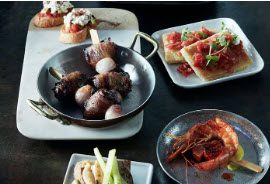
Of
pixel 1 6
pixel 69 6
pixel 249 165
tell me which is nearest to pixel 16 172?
pixel 249 165

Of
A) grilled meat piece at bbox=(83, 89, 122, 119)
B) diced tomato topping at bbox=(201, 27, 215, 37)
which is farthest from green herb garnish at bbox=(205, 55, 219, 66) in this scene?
grilled meat piece at bbox=(83, 89, 122, 119)

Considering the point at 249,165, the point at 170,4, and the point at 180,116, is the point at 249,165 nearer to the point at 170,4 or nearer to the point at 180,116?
the point at 180,116

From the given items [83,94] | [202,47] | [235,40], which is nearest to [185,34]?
[202,47]

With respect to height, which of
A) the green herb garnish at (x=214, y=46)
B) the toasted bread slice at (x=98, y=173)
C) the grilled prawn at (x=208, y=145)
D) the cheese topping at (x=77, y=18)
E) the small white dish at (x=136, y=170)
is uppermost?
the cheese topping at (x=77, y=18)

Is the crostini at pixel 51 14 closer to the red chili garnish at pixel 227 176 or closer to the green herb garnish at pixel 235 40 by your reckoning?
the green herb garnish at pixel 235 40

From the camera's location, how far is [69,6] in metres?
2.52

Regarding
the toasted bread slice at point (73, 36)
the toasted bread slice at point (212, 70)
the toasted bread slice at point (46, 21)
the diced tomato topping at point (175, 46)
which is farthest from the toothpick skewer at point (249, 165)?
the toasted bread slice at point (46, 21)

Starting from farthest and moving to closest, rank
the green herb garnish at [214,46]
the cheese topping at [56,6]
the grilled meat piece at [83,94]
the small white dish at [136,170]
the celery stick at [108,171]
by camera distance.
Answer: the cheese topping at [56,6] → the green herb garnish at [214,46] → the grilled meat piece at [83,94] → the small white dish at [136,170] → the celery stick at [108,171]

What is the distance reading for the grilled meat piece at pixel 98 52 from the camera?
2.10 metres

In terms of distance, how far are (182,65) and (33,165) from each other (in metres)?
0.89

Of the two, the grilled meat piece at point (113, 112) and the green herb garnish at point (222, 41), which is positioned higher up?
the green herb garnish at point (222, 41)

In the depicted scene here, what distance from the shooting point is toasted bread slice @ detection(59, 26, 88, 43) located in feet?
7.79

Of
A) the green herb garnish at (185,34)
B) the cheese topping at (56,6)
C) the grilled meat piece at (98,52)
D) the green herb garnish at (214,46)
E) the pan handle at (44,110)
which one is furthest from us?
the cheese topping at (56,6)

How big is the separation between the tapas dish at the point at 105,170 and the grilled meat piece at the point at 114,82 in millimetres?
363
